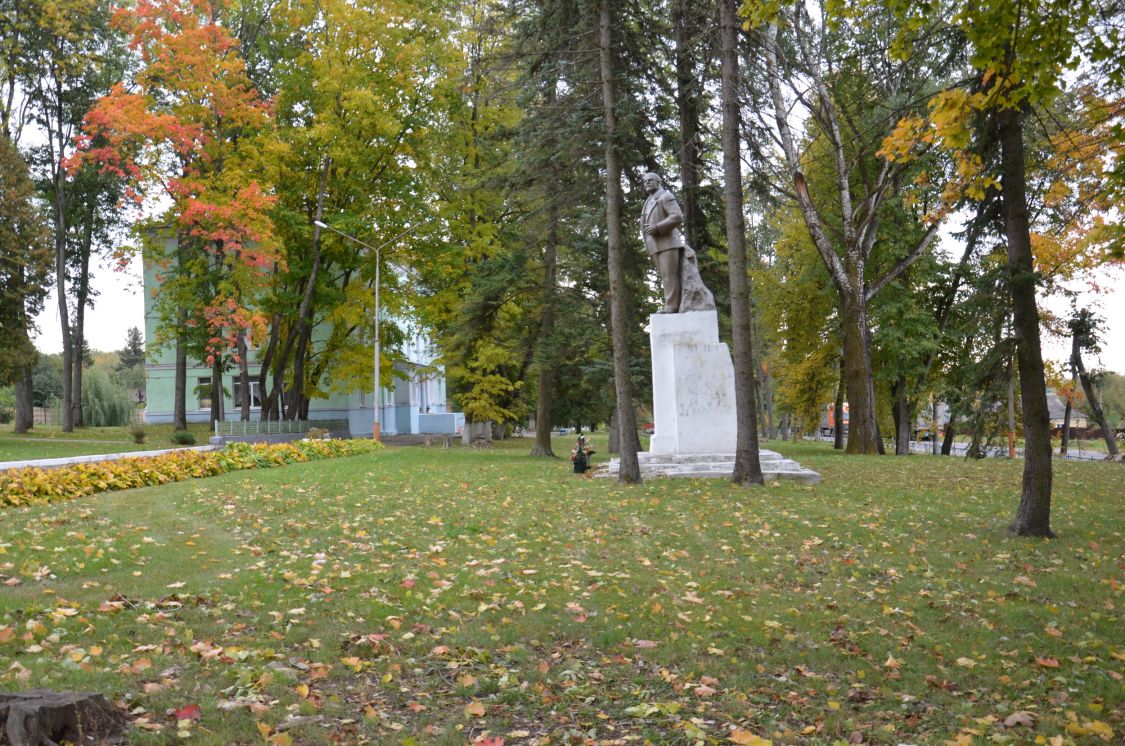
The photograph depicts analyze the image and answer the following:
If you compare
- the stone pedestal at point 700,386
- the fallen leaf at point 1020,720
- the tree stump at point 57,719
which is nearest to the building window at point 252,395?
the stone pedestal at point 700,386

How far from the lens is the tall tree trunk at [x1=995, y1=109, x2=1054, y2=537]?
→ 29.6 ft

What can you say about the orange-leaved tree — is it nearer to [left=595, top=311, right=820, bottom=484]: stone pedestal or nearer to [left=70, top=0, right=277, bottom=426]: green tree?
[left=595, top=311, right=820, bottom=484]: stone pedestal

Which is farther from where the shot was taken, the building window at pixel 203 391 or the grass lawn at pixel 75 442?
the building window at pixel 203 391

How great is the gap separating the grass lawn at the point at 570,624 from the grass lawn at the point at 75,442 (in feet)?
43.1

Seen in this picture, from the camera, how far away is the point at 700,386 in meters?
17.4

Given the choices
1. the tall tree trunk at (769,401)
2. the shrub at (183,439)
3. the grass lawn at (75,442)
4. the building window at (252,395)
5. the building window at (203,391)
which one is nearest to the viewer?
the grass lawn at (75,442)

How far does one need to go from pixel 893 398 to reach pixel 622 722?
2885 centimetres

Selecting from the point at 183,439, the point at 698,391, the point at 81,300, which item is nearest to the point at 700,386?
the point at 698,391

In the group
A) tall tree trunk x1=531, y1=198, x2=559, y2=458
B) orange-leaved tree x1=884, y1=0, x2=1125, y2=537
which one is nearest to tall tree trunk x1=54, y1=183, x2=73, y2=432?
tall tree trunk x1=531, y1=198, x2=559, y2=458

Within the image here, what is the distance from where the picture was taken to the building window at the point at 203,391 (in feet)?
144

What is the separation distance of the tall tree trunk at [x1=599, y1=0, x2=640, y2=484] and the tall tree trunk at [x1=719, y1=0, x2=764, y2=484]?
6.69 ft

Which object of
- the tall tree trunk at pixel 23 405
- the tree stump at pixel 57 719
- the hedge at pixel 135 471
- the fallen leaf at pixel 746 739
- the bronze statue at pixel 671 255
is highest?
the bronze statue at pixel 671 255

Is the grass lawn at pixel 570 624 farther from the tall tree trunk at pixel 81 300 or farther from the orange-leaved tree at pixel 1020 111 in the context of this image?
the tall tree trunk at pixel 81 300

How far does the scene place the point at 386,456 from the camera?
25125 mm
